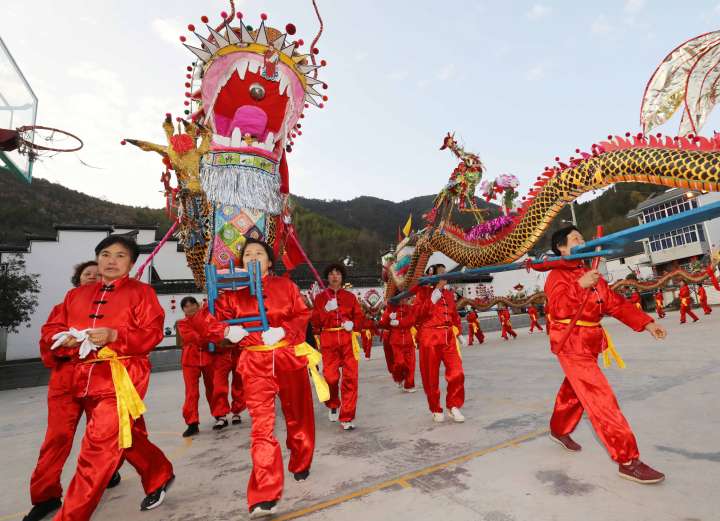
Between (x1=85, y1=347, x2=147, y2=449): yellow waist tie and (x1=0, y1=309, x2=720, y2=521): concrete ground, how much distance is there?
0.59 meters

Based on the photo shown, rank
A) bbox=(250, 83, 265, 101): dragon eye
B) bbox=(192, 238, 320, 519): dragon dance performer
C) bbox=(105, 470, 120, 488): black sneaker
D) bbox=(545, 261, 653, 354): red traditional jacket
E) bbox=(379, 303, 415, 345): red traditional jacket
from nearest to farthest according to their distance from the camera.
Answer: bbox=(192, 238, 320, 519): dragon dance performer → bbox=(545, 261, 653, 354): red traditional jacket → bbox=(105, 470, 120, 488): black sneaker → bbox=(250, 83, 265, 101): dragon eye → bbox=(379, 303, 415, 345): red traditional jacket

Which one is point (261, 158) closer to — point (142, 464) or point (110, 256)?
point (110, 256)

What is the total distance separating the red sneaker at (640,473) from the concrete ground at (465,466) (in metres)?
0.05

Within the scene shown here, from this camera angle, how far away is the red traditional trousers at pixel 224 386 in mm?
4406

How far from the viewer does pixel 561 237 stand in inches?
117

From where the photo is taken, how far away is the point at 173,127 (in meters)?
4.63

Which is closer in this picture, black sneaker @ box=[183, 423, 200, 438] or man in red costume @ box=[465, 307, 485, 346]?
black sneaker @ box=[183, 423, 200, 438]

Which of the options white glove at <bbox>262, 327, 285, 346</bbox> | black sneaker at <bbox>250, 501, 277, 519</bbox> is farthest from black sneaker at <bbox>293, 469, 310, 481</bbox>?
white glove at <bbox>262, 327, 285, 346</bbox>

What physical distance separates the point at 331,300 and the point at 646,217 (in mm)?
33968

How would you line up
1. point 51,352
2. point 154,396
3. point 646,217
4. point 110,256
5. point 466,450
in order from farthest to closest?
1. point 646,217
2. point 154,396
3. point 466,450
4. point 110,256
5. point 51,352

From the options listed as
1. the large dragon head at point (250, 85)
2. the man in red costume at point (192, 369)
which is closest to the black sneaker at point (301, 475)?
the man in red costume at point (192, 369)

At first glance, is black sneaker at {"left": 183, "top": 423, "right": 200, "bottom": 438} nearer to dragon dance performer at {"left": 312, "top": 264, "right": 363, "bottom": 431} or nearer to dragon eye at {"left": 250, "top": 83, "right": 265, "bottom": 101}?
dragon dance performer at {"left": 312, "top": 264, "right": 363, "bottom": 431}

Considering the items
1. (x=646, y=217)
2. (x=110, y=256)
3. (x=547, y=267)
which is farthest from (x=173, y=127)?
(x=646, y=217)

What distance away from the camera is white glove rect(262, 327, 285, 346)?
95.0 inches
